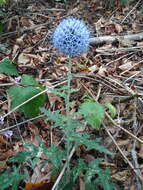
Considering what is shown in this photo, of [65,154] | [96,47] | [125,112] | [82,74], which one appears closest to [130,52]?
[96,47]

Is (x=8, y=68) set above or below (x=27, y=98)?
above

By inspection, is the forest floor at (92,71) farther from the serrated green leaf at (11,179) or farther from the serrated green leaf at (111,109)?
the serrated green leaf at (11,179)

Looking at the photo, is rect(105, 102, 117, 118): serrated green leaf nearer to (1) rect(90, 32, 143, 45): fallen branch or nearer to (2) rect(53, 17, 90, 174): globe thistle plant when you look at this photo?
(2) rect(53, 17, 90, 174): globe thistle plant

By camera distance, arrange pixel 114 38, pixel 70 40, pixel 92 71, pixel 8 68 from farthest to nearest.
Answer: pixel 114 38, pixel 92 71, pixel 8 68, pixel 70 40

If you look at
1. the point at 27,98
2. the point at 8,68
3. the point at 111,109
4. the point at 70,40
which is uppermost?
the point at 70,40

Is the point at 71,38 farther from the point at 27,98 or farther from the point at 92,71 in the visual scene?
the point at 92,71

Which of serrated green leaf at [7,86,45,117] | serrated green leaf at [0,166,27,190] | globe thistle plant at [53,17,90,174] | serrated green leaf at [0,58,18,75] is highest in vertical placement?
globe thistle plant at [53,17,90,174]

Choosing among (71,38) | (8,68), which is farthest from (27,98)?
(71,38)

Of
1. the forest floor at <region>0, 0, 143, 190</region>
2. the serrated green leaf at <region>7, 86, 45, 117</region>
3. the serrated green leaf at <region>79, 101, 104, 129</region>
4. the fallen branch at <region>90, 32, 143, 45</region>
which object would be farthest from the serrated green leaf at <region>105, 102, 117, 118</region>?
the fallen branch at <region>90, 32, 143, 45</region>
